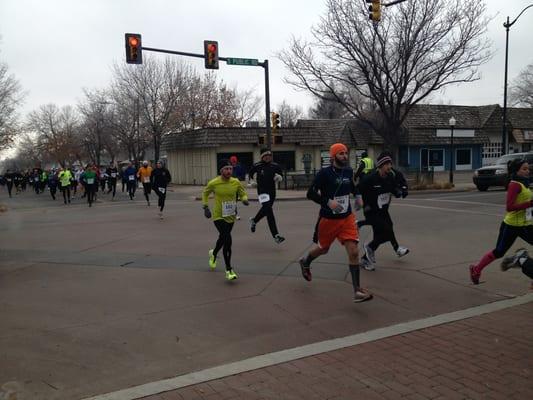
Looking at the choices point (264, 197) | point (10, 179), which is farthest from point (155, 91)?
point (264, 197)

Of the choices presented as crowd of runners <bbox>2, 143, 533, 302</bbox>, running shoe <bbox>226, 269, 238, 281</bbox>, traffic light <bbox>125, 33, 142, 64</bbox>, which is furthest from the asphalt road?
traffic light <bbox>125, 33, 142, 64</bbox>

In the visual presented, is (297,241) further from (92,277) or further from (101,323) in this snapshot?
(101,323)

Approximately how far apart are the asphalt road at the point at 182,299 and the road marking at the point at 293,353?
13cm

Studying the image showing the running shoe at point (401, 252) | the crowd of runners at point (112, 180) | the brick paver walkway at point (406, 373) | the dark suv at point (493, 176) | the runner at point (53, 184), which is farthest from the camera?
the runner at point (53, 184)

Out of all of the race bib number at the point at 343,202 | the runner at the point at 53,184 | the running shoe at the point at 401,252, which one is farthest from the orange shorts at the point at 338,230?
the runner at the point at 53,184

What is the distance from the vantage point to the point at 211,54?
18312mm

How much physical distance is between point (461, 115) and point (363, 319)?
3903 cm

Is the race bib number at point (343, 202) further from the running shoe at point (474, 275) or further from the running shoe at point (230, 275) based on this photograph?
the running shoe at point (474, 275)

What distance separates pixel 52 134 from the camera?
7519 centimetres

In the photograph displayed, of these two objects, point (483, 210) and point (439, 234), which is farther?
point (483, 210)

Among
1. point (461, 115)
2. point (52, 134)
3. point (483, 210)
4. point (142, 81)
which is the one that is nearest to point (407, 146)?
point (461, 115)

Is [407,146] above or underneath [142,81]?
underneath

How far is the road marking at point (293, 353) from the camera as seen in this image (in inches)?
149

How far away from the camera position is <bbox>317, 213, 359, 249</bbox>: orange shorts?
6023mm
